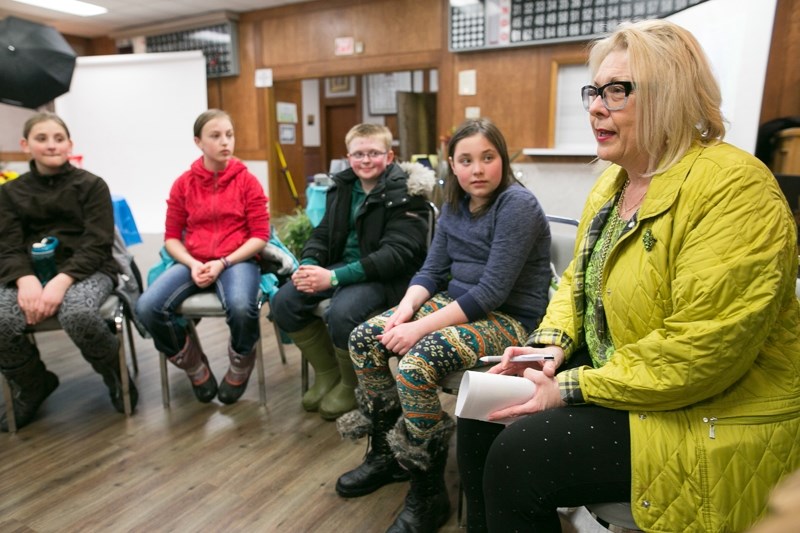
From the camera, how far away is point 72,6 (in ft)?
16.1

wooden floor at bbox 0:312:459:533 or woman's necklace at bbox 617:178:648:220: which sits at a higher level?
woman's necklace at bbox 617:178:648:220

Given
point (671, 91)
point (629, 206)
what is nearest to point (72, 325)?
point (629, 206)

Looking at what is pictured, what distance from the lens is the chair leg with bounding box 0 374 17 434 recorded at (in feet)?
6.83

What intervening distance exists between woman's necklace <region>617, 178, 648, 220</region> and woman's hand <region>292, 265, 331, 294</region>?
1.16 m

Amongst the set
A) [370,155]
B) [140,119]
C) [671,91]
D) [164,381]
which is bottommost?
[164,381]

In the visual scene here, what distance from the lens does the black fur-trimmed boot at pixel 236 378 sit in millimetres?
2305

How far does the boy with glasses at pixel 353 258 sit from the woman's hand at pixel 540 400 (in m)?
0.92

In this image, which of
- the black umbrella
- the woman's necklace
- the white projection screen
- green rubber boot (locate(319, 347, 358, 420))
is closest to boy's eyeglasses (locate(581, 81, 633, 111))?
the woman's necklace

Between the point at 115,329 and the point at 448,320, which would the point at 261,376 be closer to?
the point at 115,329

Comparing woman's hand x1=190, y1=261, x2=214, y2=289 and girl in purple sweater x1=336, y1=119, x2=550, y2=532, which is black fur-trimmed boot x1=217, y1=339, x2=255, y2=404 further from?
girl in purple sweater x1=336, y1=119, x2=550, y2=532

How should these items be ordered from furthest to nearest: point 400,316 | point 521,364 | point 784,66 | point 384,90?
point 384,90 → point 784,66 → point 400,316 → point 521,364

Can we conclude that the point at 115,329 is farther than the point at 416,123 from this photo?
No

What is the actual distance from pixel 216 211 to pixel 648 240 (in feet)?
6.11

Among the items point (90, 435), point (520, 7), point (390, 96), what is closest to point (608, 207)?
point (90, 435)
